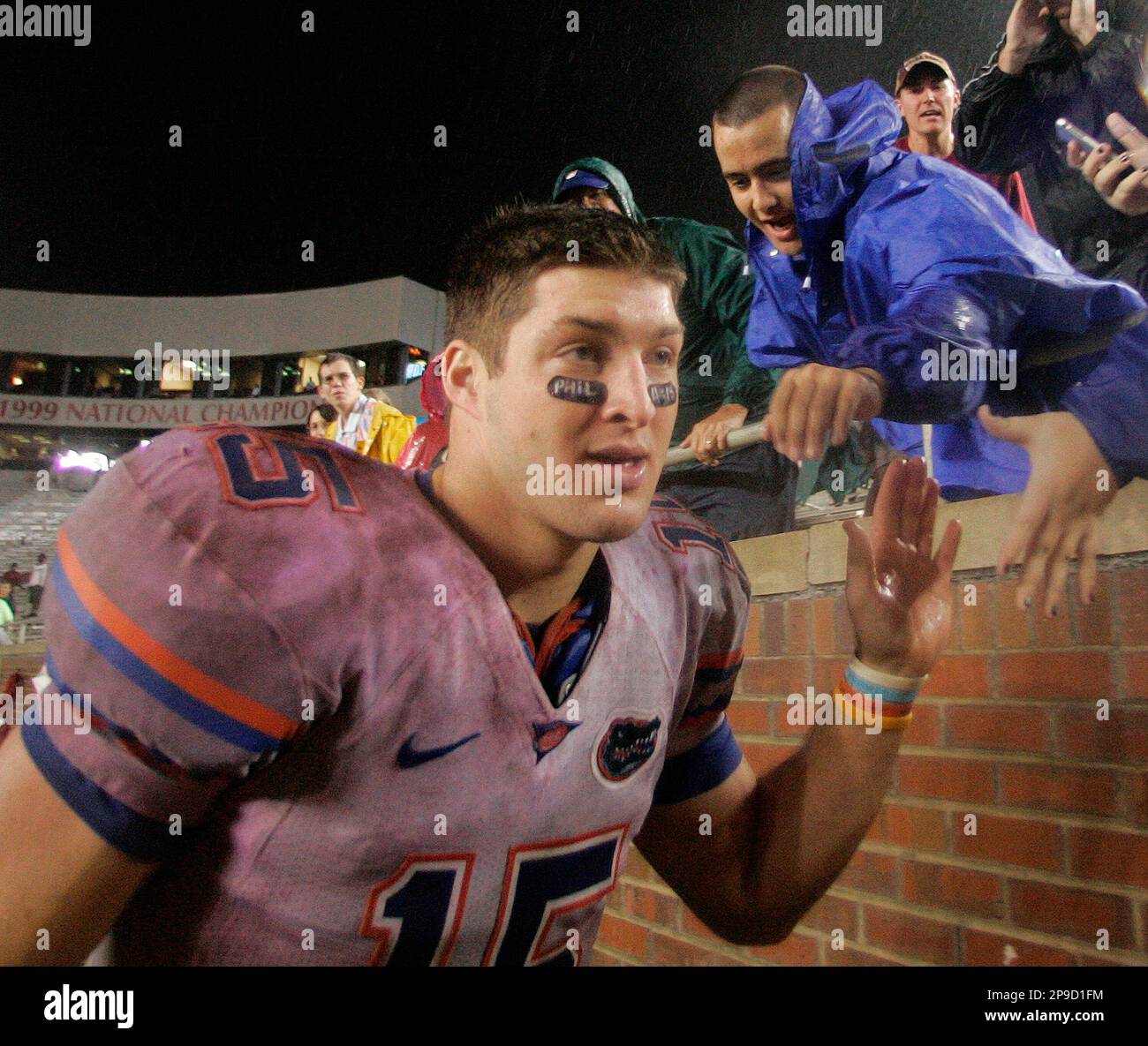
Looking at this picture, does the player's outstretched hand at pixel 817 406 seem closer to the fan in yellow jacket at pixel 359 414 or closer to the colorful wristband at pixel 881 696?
the colorful wristband at pixel 881 696

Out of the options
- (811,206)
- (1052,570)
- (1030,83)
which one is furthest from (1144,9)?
(1052,570)

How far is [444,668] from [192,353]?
77 centimetres

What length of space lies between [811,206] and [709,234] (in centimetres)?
15

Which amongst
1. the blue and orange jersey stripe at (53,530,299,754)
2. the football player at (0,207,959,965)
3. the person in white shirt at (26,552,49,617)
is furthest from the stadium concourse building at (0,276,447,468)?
the blue and orange jersey stripe at (53,530,299,754)

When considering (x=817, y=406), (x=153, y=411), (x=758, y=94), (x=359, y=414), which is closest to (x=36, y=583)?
(x=153, y=411)

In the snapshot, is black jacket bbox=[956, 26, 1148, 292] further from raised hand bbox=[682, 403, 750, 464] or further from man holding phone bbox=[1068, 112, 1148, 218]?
raised hand bbox=[682, 403, 750, 464]

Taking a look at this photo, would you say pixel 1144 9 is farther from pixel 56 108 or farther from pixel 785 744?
pixel 56 108

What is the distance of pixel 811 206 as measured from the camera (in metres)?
1.06

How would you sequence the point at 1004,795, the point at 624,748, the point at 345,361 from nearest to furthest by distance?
the point at 624,748 < the point at 1004,795 < the point at 345,361

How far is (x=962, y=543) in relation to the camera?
0.97m

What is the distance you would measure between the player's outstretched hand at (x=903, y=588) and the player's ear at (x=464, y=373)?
0.45 meters

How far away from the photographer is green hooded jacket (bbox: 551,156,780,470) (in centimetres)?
114

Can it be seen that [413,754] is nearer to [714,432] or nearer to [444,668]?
[444,668]

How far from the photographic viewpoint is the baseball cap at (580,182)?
3.96 feet
